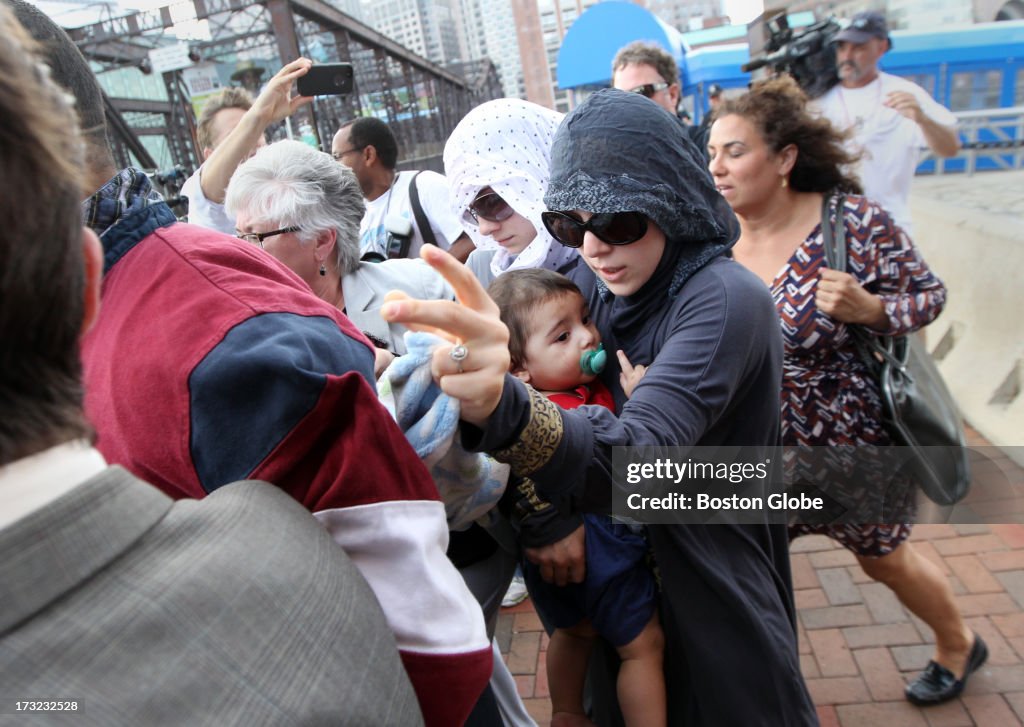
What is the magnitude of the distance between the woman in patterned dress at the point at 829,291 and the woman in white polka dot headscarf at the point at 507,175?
0.76 meters

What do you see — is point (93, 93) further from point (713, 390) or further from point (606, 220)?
point (713, 390)

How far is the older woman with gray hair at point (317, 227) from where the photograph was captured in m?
2.17

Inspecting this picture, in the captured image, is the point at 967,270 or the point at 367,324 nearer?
the point at 367,324

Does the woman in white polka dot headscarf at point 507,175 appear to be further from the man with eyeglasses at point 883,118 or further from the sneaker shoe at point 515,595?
the man with eyeglasses at point 883,118

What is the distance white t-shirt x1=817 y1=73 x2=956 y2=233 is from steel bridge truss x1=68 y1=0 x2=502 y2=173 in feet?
13.0

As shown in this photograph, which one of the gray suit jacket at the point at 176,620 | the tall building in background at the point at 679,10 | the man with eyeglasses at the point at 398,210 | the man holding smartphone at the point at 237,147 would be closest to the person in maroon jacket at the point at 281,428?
the gray suit jacket at the point at 176,620

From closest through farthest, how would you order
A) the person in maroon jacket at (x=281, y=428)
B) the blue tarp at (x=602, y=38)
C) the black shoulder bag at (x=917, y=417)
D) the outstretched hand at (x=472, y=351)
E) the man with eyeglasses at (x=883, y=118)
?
1. the person in maroon jacket at (x=281, y=428)
2. the outstretched hand at (x=472, y=351)
3. the black shoulder bag at (x=917, y=417)
4. the man with eyeglasses at (x=883, y=118)
5. the blue tarp at (x=602, y=38)

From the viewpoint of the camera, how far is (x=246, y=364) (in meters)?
0.83

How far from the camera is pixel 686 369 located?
53.6 inches

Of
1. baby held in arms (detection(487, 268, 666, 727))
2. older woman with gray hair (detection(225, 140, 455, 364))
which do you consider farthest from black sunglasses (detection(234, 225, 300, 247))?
baby held in arms (detection(487, 268, 666, 727))

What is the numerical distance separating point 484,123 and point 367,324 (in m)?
0.76

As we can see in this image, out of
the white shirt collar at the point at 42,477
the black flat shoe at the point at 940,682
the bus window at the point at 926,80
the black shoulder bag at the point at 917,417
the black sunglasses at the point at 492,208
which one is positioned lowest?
the black flat shoe at the point at 940,682

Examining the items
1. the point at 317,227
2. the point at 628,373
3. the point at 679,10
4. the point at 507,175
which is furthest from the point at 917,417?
the point at 679,10

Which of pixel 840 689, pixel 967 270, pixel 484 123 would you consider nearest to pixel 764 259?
pixel 484 123
